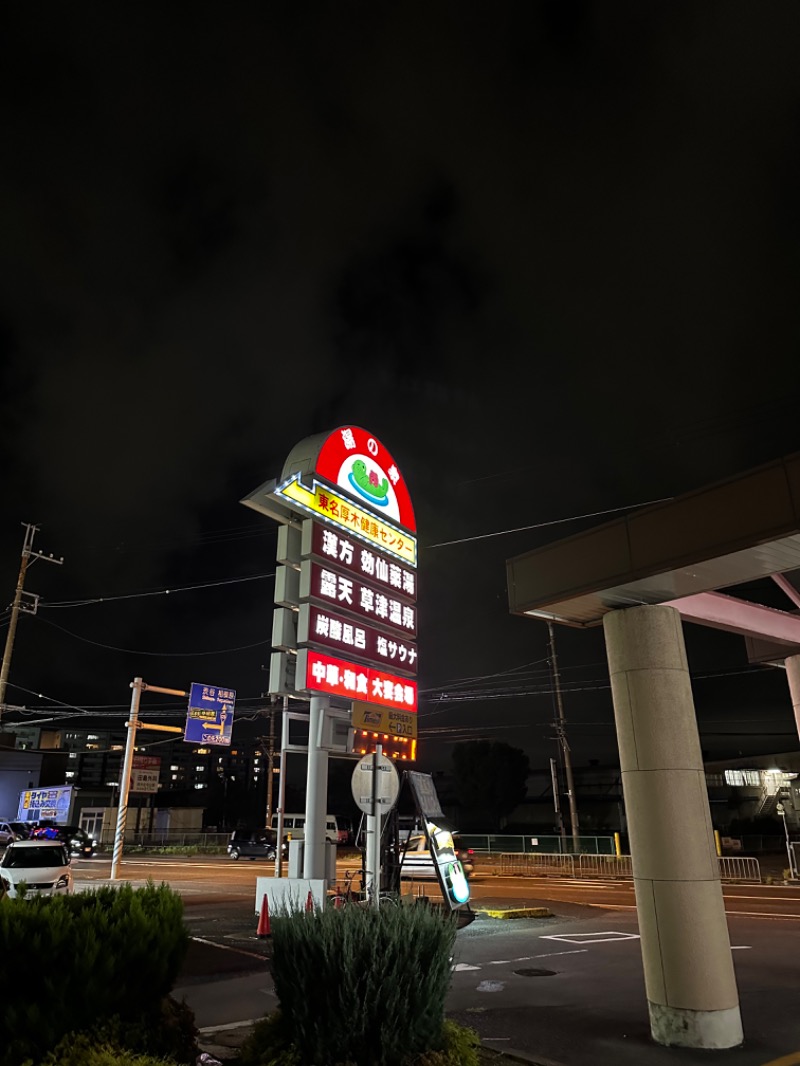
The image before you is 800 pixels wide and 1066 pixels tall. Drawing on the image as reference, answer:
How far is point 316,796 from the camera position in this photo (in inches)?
582

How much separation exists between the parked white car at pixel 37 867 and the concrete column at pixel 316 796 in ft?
22.0

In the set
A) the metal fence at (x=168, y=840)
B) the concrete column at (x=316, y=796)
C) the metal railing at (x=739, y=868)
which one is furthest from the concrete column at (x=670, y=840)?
the metal fence at (x=168, y=840)

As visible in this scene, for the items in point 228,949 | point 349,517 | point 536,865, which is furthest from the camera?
point 536,865

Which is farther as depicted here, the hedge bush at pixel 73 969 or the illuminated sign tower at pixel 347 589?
the illuminated sign tower at pixel 347 589

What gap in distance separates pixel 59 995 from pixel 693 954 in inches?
213

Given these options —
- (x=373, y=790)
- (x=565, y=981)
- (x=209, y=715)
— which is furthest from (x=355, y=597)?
(x=209, y=715)

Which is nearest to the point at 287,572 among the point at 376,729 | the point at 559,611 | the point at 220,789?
the point at 376,729

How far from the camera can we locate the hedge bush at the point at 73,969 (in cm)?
447

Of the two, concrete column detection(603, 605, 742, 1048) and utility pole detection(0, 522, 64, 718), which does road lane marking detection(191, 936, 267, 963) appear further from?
utility pole detection(0, 522, 64, 718)

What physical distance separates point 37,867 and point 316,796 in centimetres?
837

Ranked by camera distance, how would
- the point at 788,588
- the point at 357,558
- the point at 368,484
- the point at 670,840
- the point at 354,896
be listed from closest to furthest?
the point at 670,840 → the point at 788,588 → the point at 354,896 → the point at 357,558 → the point at 368,484

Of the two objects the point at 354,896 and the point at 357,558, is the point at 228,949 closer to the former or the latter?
the point at 354,896

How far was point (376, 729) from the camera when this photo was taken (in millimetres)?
14141

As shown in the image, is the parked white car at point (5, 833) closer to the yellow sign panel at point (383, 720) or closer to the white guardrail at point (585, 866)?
the white guardrail at point (585, 866)
